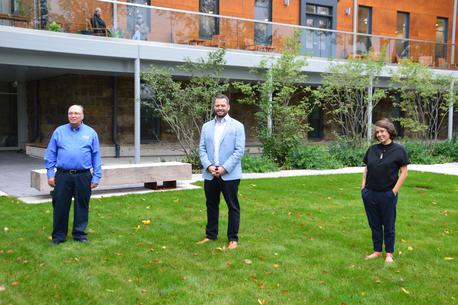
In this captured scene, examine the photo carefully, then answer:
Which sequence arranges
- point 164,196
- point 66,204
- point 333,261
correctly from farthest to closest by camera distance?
1. point 164,196
2. point 66,204
3. point 333,261

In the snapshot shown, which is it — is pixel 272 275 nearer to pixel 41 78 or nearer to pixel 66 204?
pixel 66 204

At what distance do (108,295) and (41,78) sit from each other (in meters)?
17.3

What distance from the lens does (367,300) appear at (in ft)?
14.6

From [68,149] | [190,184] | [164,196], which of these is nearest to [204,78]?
[190,184]

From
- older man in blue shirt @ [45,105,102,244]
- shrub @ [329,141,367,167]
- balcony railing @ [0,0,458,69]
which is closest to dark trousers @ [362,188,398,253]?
older man in blue shirt @ [45,105,102,244]

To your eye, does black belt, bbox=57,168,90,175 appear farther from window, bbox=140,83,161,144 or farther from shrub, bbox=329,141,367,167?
window, bbox=140,83,161,144

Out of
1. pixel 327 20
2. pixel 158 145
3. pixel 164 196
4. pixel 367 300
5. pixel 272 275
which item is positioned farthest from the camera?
pixel 327 20

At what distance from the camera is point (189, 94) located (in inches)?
538

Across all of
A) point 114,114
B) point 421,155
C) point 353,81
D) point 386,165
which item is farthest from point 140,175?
point 421,155

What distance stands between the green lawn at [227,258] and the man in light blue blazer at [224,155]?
622 millimetres

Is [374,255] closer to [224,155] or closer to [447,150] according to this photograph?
[224,155]

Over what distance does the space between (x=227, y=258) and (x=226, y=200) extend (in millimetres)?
666

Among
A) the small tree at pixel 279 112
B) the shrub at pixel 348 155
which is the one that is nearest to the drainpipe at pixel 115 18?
the small tree at pixel 279 112

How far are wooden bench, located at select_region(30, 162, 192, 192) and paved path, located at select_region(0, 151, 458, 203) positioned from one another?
23cm
